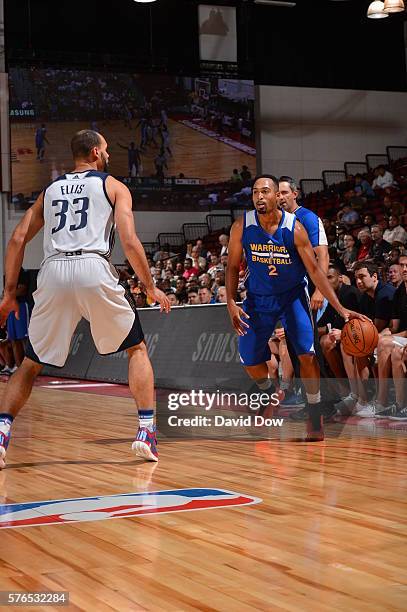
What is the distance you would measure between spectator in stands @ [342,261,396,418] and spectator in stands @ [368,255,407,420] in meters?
0.08

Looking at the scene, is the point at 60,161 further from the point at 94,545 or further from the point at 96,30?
the point at 94,545

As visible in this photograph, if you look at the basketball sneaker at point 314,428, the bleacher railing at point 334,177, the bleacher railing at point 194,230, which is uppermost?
the bleacher railing at point 334,177

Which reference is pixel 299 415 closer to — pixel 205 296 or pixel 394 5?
pixel 205 296

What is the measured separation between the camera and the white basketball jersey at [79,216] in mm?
5027

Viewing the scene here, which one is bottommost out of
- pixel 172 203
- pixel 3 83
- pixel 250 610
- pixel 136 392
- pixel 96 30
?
pixel 250 610

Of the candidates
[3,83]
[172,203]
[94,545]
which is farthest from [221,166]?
[94,545]

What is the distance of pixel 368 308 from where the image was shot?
24.9 ft

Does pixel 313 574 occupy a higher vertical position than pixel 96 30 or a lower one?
lower

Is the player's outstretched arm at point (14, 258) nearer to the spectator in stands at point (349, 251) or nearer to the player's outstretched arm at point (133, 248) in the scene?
A: the player's outstretched arm at point (133, 248)

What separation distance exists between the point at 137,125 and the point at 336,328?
15.3m

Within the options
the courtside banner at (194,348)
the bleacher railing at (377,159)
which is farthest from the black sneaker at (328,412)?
the bleacher railing at (377,159)

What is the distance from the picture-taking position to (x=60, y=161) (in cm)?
2150

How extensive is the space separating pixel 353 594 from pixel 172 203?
20.6 metres

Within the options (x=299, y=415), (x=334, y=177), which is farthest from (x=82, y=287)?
(x=334, y=177)
